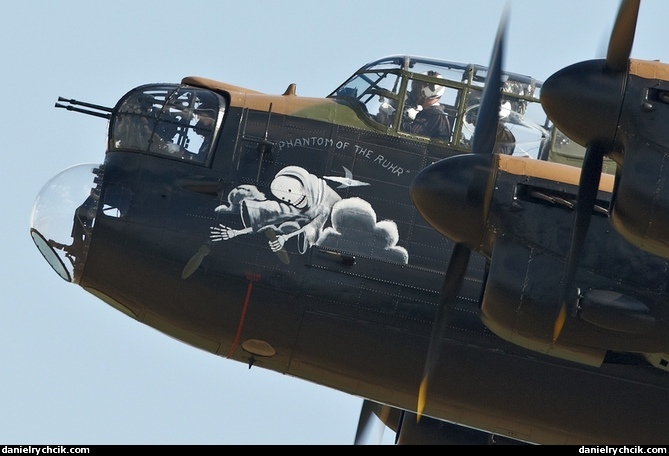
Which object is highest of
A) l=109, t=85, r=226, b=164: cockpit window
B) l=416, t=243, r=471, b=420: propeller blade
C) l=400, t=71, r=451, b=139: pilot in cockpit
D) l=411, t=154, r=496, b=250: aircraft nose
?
l=400, t=71, r=451, b=139: pilot in cockpit

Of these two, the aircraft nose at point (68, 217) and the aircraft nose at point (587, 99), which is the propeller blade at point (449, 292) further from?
the aircraft nose at point (68, 217)

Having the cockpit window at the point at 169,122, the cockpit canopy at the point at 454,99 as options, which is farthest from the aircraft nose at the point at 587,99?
the cockpit window at the point at 169,122

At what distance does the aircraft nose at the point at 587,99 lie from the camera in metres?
16.0

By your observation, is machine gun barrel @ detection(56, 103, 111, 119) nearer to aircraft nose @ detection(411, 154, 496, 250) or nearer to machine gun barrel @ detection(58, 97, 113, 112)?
machine gun barrel @ detection(58, 97, 113, 112)

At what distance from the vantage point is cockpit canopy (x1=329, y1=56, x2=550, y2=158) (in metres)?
19.8

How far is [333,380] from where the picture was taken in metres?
19.6

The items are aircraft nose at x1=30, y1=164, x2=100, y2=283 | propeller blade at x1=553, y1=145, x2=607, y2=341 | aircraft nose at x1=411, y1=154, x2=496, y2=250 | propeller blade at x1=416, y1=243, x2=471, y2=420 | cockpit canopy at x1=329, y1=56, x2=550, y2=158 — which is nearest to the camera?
propeller blade at x1=553, y1=145, x2=607, y2=341

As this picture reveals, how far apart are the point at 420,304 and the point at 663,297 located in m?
3.59

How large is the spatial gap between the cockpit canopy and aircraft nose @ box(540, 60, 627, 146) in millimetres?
3368

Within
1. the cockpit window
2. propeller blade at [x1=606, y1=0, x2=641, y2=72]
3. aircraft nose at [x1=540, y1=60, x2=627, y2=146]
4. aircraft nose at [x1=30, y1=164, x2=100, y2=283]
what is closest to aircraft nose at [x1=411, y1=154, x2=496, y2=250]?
aircraft nose at [x1=540, y1=60, x2=627, y2=146]

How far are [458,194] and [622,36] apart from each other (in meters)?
2.86

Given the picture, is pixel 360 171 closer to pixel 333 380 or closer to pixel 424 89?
pixel 424 89

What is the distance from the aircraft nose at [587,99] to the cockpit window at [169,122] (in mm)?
5622

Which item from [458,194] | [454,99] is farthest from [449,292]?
[454,99]
